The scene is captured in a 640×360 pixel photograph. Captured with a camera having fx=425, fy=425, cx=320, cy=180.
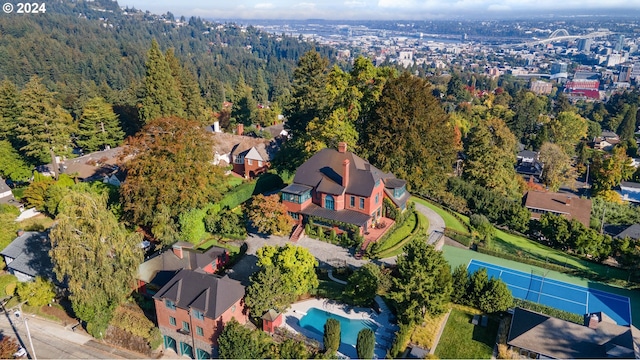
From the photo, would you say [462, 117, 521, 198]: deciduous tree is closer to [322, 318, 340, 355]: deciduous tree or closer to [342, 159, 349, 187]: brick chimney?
[342, 159, 349, 187]: brick chimney

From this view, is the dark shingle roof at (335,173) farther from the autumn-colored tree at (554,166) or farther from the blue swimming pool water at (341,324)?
the autumn-colored tree at (554,166)

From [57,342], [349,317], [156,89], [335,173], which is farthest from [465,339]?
[156,89]

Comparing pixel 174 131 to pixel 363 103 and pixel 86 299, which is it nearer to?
pixel 86 299

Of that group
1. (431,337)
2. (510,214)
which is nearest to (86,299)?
(431,337)

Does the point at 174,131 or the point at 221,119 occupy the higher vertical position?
the point at 174,131

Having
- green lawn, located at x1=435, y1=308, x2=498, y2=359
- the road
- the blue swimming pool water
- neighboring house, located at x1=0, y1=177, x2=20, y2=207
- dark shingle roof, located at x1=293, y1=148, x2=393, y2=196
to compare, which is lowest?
the road

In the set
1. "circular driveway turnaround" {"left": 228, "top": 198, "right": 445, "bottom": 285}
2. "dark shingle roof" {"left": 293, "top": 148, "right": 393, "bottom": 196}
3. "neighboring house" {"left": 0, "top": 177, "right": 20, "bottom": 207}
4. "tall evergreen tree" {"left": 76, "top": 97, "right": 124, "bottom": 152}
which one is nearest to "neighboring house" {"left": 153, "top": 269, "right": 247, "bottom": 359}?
"circular driveway turnaround" {"left": 228, "top": 198, "right": 445, "bottom": 285}
